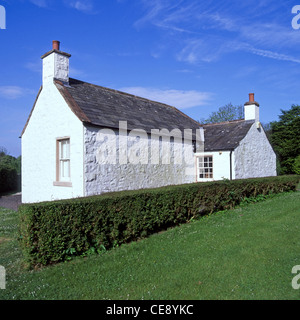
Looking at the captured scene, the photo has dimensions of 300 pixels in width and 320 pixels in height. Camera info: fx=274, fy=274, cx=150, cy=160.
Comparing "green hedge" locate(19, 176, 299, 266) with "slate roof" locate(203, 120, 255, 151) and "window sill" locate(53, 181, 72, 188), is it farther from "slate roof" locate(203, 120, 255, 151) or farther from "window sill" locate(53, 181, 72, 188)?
"slate roof" locate(203, 120, 255, 151)

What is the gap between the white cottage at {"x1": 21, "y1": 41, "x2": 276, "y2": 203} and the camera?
1075cm

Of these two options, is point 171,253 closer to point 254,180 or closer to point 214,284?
point 214,284

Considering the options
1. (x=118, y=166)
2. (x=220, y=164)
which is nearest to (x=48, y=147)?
(x=118, y=166)

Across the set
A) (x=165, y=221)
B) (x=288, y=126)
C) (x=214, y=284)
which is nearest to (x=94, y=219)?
(x=165, y=221)

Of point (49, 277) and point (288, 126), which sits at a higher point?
point (288, 126)

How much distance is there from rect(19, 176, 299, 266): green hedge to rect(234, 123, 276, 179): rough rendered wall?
6.83 metres

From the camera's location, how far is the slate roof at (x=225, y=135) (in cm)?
1597

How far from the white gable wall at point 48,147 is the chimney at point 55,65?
0.43 m

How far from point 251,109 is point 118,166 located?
35.2ft

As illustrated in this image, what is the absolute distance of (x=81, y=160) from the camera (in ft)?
34.1

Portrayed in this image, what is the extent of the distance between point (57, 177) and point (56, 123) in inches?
90.2

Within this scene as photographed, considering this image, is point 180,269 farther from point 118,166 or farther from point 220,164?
point 220,164

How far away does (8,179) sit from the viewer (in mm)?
22438

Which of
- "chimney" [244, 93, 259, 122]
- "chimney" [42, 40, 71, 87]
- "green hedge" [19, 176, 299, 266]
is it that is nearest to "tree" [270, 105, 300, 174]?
"chimney" [244, 93, 259, 122]
